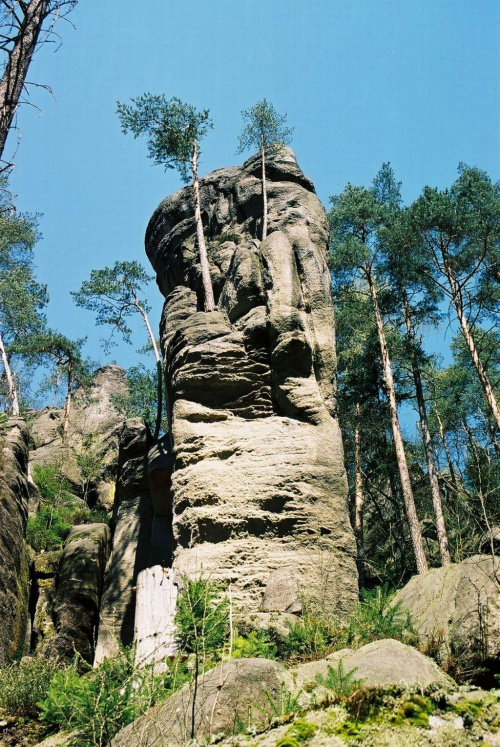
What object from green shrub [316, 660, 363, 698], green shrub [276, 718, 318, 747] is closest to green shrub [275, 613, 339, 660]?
green shrub [316, 660, 363, 698]

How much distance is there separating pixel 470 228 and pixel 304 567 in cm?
1366

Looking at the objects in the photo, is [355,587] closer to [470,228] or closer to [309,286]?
[309,286]

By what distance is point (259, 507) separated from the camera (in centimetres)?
1081

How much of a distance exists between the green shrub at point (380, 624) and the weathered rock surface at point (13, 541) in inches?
251

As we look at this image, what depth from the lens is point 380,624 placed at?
22.6 feet

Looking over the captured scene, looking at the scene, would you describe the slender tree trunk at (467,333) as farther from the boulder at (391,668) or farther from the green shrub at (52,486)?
the green shrub at (52,486)

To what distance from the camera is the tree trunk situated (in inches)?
314

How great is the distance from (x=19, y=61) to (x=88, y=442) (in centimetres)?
2459

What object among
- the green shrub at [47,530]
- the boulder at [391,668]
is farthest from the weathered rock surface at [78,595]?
the boulder at [391,668]

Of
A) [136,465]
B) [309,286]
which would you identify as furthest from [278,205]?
[136,465]

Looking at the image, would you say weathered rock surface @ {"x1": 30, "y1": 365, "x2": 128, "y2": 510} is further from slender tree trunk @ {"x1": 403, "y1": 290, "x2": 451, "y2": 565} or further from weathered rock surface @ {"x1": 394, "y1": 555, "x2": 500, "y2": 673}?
weathered rock surface @ {"x1": 394, "y1": 555, "x2": 500, "y2": 673}

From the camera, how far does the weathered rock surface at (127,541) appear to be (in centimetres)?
1443

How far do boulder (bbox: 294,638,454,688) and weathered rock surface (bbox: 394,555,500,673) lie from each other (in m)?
0.54

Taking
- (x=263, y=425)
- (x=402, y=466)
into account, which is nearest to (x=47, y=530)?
(x=263, y=425)
